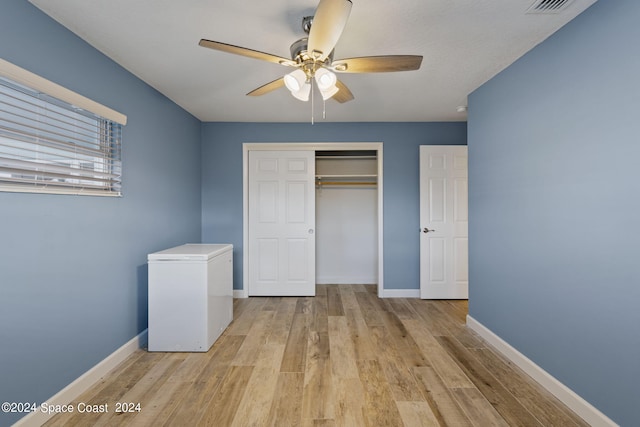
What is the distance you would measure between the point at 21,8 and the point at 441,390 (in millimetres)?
3399

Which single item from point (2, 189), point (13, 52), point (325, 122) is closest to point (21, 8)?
point (13, 52)

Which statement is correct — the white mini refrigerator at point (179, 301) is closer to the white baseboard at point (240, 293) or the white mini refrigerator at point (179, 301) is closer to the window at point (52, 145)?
the window at point (52, 145)

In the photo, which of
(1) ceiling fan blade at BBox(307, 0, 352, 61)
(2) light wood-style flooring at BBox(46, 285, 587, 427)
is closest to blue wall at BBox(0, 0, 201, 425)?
(2) light wood-style flooring at BBox(46, 285, 587, 427)

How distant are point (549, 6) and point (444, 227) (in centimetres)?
263

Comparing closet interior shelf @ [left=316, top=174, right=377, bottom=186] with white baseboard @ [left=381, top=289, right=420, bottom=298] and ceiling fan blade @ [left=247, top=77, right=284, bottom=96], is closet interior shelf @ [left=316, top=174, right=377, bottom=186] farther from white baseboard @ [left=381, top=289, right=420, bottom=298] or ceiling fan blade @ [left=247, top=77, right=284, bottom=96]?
ceiling fan blade @ [left=247, top=77, right=284, bottom=96]

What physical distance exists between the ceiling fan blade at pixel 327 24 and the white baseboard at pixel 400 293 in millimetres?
3288

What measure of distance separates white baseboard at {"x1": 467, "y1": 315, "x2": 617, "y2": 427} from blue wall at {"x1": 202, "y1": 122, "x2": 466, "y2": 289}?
4.88 ft

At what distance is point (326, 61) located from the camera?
5.69ft

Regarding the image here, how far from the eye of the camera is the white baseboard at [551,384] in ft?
5.40

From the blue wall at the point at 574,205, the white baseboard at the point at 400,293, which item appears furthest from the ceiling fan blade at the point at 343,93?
the white baseboard at the point at 400,293

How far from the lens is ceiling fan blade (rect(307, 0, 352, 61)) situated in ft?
4.12

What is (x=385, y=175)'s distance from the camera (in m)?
4.06

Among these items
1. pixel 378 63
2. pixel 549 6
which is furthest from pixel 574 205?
pixel 378 63

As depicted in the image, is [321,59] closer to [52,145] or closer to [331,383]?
[52,145]
